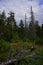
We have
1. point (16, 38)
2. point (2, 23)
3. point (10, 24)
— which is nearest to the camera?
point (16, 38)

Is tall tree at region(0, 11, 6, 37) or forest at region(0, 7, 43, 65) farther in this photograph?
tall tree at region(0, 11, 6, 37)

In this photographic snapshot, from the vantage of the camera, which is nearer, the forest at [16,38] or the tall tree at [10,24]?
the forest at [16,38]

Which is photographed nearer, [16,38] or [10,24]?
[16,38]

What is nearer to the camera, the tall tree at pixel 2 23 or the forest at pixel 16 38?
the forest at pixel 16 38

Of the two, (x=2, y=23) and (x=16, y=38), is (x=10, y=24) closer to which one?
(x=2, y=23)

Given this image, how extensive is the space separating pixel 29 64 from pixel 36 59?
68cm

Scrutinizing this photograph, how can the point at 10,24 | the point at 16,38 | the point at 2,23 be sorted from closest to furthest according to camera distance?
the point at 16,38 < the point at 2,23 < the point at 10,24

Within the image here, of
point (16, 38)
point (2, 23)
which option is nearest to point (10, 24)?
point (2, 23)

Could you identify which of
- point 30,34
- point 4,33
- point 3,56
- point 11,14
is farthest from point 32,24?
point 3,56

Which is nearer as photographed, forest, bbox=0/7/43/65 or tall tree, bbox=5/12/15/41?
forest, bbox=0/7/43/65

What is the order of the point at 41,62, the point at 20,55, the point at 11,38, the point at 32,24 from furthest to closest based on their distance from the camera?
the point at 32,24, the point at 11,38, the point at 20,55, the point at 41,62

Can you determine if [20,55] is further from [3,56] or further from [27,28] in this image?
[27,28]

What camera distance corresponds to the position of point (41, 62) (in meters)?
16.4

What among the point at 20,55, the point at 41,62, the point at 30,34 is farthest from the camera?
the point at 30,34
